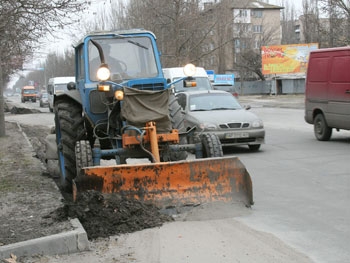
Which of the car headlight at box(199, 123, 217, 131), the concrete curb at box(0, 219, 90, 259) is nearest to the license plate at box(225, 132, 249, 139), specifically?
the car headlight at box(199, 123, 217, 131)

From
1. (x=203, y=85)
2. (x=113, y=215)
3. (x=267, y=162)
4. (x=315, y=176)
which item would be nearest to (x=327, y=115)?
(x=267, y=162)

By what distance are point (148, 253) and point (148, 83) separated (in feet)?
10.1

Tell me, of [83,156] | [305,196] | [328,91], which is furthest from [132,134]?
[328,91]

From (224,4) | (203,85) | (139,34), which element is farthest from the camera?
(224,4)

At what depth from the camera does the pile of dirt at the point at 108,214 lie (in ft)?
19.1

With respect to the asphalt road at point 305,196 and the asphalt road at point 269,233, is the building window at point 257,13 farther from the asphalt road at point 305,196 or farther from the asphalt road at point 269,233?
the asphalt road at point 269,233

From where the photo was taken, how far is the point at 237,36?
203 ft

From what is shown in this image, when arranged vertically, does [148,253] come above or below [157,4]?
below

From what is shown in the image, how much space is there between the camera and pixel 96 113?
26.1ft

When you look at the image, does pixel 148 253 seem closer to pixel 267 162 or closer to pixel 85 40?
pixel 85 40

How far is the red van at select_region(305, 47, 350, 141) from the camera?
43.3 feet

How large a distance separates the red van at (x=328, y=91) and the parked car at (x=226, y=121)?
7.48 feet

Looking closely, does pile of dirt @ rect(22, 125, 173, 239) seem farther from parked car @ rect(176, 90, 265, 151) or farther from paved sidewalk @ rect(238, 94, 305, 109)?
paved sidewalk @ rect(238, 94, 305, 109)

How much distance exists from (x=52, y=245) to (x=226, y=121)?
7.86 metres
